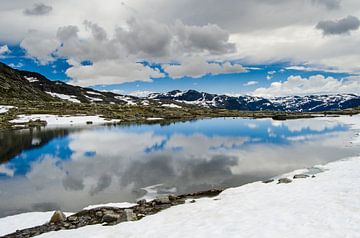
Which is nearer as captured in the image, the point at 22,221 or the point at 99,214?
the point at 22,221

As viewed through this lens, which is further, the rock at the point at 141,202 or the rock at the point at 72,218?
the rock at the point at 141,202

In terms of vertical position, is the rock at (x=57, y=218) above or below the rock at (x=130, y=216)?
below

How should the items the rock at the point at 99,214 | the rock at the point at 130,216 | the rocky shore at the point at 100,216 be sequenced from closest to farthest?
the rocky shore at the point at 100,216 → the rock at the point at 130,216 → the rock at the point at 99,214

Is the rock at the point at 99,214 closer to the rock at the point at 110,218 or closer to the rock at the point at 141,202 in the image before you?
the rock at the point at 110,218

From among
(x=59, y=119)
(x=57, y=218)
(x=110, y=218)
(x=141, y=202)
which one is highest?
(x=59, y=119)

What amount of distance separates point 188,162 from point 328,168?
1606cm

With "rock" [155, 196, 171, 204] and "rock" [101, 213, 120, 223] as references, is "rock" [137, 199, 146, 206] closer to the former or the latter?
"rock" [155, 196, 171, 204]

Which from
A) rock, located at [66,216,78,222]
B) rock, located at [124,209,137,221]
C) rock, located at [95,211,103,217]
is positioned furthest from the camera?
rock, located at [95,211,103,217]

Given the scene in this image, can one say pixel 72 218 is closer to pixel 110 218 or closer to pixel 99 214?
pixel 99 214

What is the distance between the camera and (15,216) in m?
20.8

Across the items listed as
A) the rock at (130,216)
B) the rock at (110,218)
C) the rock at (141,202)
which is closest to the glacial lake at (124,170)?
the rock at (141,202)

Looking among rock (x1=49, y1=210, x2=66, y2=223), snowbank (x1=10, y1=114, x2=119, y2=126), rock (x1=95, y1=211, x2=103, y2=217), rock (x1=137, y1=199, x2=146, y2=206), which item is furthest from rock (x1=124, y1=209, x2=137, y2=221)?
snowbank (x1=10, y1=114, x2=119, y2=126)

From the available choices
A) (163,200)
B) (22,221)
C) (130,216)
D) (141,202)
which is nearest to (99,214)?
(130,216)

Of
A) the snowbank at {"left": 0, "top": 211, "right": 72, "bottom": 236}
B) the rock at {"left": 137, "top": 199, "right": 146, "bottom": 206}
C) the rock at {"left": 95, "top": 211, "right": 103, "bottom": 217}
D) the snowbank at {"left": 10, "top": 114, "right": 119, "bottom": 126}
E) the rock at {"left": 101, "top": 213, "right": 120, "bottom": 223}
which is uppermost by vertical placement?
the snowbank at {"left": 10, "top": 114, "right": 119, "bottom": 126}
